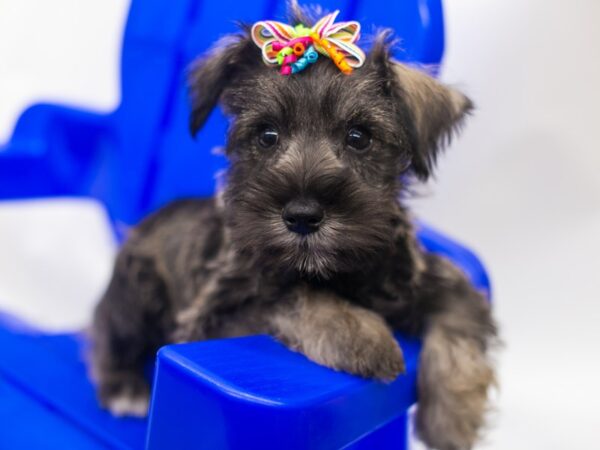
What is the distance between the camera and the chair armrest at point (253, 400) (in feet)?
4.93

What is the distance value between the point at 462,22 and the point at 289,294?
1502 millimetres

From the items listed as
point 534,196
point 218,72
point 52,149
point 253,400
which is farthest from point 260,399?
point 52,149

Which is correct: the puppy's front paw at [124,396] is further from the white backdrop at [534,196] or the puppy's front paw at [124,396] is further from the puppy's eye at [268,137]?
the white backdrop at [534,196]

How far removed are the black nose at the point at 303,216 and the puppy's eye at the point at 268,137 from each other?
33cm

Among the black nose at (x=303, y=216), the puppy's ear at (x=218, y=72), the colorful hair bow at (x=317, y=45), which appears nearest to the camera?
the black nose at (x=303, y=216)

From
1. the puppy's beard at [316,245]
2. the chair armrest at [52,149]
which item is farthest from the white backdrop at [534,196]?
the chair armrest at [52,149]

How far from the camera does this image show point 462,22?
2928 mm

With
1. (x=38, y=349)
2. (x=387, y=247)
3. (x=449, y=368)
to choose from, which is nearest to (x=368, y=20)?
(x=387, y=247)

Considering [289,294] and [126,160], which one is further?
[126,160]

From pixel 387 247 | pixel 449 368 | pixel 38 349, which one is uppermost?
pixel 387 247

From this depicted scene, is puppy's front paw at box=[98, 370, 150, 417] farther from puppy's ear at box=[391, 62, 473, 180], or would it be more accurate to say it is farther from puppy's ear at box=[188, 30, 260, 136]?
puppy's ear at box=[391, 62, 473, 180]

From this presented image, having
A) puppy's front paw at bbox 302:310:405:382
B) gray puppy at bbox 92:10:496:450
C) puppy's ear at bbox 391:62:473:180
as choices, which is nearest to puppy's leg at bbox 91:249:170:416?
gray puppy at bbox 92:10:496:450

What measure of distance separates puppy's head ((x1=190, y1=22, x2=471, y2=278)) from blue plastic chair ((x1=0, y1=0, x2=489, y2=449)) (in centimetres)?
28

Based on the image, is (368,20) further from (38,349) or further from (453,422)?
(38,349)
